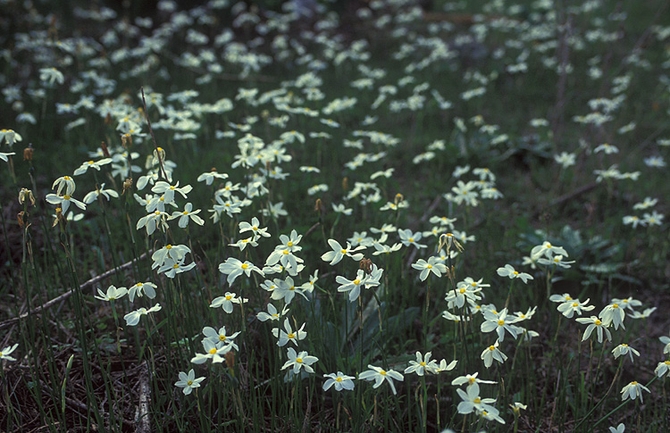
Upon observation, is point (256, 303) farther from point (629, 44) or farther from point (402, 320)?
point (629, 44)

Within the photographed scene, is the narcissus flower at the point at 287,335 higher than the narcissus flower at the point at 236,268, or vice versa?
the narcissus flower at the point at 236,268

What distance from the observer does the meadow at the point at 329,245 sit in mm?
1967

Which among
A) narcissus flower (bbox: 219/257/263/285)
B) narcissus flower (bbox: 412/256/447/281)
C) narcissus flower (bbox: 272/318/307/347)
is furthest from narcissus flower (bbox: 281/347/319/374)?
narcissus flower (bbox: 412/256/447/281)

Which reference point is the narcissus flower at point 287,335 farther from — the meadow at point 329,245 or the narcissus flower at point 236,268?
the narcissus flower at point 236,268

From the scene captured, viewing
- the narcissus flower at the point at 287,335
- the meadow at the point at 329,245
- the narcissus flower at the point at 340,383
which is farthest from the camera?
the meadow at the point at 329,245

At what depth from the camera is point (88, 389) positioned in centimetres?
180

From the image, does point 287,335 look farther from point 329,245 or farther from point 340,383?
point 329,245

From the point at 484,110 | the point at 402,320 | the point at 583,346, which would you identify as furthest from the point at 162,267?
the point at 484,110

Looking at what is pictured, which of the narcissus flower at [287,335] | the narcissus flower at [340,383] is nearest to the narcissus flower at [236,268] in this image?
the narcissus flower at [287,335]

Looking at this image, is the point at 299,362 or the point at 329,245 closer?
the point at 299,362

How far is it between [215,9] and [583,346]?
8.65m

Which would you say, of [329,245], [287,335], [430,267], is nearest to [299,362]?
[287,335]

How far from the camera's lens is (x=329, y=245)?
2590 millimetres

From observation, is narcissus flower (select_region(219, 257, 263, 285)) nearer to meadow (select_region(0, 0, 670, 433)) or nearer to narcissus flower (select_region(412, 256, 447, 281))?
meadow (select_region(0, 0, 670, 433))
